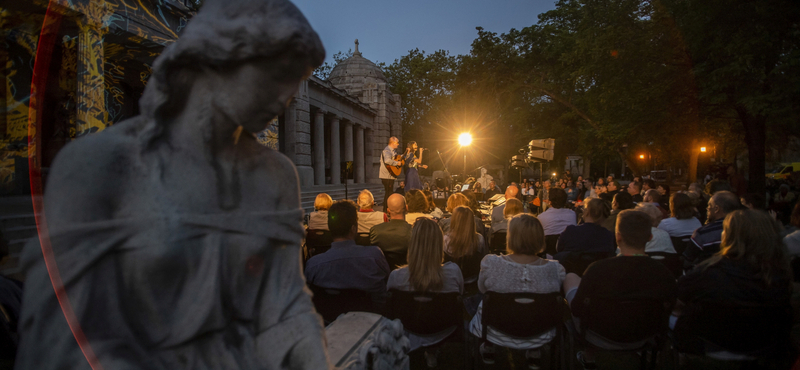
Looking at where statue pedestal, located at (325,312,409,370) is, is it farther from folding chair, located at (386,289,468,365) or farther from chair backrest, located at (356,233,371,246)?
chair backrest, located at (356,233,371,246)

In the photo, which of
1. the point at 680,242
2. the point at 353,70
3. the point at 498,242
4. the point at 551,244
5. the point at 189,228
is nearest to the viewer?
the point at 189,228

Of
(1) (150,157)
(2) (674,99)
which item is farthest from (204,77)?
(2) (674,99)

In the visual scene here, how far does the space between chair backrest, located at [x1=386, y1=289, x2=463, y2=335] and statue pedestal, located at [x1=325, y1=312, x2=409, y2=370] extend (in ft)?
5.00

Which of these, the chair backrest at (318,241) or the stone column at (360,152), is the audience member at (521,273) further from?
the stone column at (360,152)

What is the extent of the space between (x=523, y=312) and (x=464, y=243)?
4.98 ft

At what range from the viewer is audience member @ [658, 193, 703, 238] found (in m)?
5.95

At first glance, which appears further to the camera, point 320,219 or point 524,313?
point 320,219

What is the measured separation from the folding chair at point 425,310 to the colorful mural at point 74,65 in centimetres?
270

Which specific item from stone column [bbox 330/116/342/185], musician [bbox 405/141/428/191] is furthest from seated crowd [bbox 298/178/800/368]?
stone column [bbox 330/116/342/185]

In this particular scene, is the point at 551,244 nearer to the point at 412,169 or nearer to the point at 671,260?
the point at 671,260

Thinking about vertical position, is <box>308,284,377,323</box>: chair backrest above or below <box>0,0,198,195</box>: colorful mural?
below

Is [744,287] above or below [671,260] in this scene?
above

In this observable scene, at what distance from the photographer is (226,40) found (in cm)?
112

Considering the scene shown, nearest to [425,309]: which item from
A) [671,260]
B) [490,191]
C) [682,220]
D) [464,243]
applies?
[464,243]
